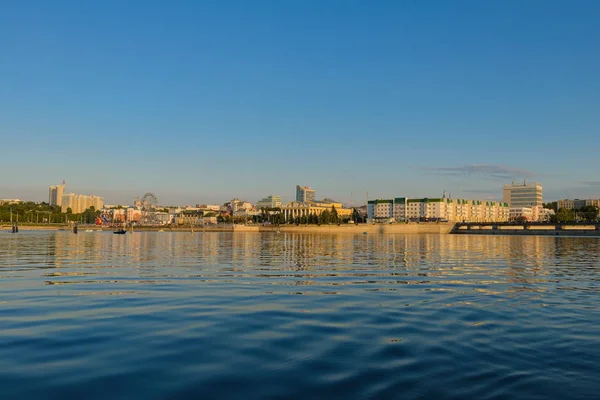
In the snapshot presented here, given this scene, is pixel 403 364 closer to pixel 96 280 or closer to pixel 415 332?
pixel 415 332

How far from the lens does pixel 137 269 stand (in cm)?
3322

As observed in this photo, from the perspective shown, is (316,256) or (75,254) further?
(75,254)

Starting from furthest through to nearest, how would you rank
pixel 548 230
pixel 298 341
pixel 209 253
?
1. pixel 548 230
2. pixel 209 253
3. pixel 298 341

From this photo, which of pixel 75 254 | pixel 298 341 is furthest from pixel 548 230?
pixel 298 341

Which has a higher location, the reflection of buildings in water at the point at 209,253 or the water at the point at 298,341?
the water at the point at 298,341

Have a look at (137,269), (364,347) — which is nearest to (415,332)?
(364,347)

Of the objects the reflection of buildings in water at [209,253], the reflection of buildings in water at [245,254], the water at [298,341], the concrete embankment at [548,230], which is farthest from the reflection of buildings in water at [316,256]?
the concrete embankment at [548,230]

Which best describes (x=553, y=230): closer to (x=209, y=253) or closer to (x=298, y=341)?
(x=209, y=253)

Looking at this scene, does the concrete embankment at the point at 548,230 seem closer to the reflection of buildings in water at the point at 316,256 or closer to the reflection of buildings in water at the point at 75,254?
the reflection of buildings in water at the point at 316,256

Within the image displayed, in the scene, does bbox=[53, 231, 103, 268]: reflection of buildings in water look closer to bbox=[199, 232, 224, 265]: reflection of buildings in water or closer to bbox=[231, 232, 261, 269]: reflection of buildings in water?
bbox=[199, 232, 224, 265]: reflection of buildings in water

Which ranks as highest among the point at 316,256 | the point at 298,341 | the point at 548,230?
the point at 298,341

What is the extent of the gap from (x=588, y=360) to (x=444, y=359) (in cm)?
296

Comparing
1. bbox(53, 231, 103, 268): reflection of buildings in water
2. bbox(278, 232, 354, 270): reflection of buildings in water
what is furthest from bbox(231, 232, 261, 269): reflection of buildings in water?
bbox(53, 231, 103, 268): reflection of buildings in water

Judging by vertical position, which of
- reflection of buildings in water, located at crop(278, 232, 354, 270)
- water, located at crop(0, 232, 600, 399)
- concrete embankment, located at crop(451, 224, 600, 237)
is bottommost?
concrete embankment, located at crop(451, 224, 600, 237)
